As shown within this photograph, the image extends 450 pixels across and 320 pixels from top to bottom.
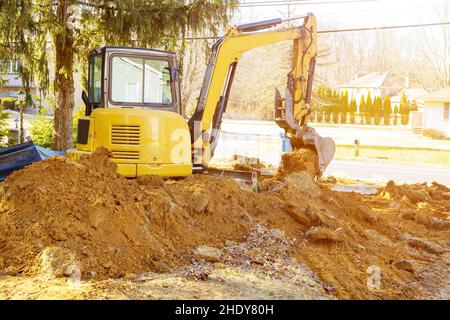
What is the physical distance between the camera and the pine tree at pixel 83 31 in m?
13.2

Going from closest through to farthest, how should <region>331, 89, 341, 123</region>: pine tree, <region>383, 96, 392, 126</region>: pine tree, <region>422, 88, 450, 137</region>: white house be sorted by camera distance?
<region>422, 88, 450, 137</region>: white house < <region>331, 89, 341, 123</region>: pine tree < <region>383, 96, 392, 126</region>: pine tree

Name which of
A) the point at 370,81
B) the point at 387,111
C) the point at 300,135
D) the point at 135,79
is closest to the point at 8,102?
the point at 387,111

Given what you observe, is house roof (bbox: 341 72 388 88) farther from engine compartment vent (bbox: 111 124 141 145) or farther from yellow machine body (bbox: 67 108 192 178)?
engine compartment vent (bbox: 111 124 141 145)

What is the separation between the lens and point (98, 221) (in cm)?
632

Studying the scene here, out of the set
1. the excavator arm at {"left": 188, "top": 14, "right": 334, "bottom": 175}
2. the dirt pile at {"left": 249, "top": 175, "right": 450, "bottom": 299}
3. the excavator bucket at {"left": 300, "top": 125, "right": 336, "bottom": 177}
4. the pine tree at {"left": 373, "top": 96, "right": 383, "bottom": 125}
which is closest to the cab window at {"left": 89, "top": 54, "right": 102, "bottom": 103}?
the excavator arm at {"left": 188, "top": 14, "right": 334, "bottom": 175}

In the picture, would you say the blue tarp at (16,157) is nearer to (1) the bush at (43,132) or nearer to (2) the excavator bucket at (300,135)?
(2) the excavator bucket at (300,135)

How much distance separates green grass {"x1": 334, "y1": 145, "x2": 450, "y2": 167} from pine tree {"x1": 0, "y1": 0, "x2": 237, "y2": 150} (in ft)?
42.9

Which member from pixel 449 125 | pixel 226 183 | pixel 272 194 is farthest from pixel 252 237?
pixel 449 125

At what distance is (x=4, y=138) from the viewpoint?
1773 cm

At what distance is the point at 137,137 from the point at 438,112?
33173 mm

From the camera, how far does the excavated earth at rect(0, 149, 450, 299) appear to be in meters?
5.94

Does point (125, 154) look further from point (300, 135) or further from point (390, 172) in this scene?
point (390, 172)

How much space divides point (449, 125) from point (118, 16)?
29.1 metres

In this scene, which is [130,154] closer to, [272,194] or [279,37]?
[272,194]
